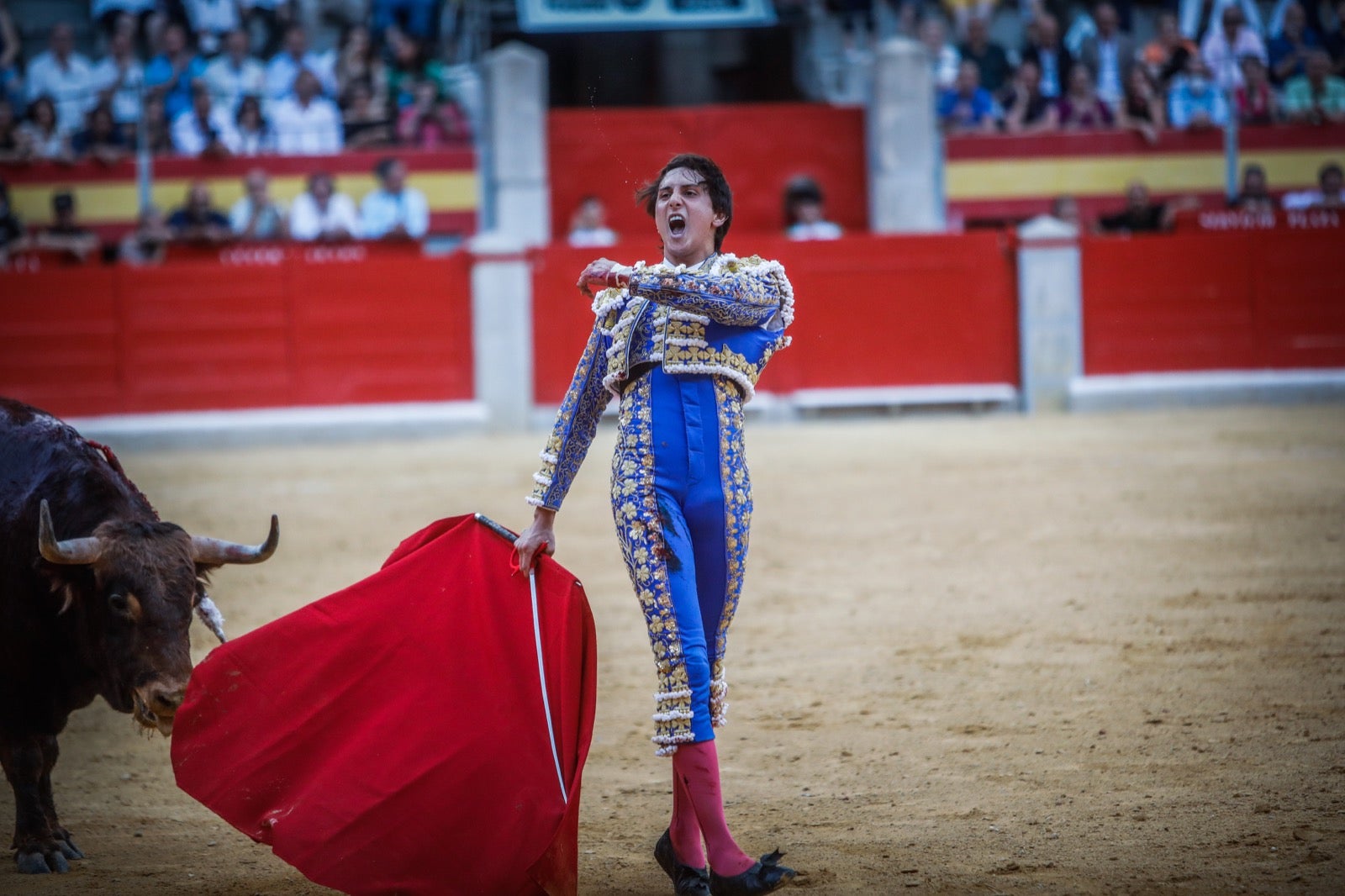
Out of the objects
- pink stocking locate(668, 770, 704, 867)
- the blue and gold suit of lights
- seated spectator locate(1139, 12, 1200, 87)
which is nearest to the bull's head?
the blue and gold suit of lights

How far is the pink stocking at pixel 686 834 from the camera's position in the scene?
8.71ft

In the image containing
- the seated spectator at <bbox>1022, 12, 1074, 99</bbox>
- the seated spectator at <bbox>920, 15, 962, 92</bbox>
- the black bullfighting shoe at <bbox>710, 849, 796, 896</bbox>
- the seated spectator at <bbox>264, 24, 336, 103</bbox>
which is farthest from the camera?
the seated spectator at <bbox>920, 15, 962, 92</bbox>

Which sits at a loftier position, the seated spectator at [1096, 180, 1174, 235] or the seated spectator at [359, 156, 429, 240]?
the seated spectator at [359, 156, 429, 240]

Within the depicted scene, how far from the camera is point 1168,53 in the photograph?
12258 millimetres

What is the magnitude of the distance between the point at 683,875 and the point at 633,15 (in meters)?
10.9

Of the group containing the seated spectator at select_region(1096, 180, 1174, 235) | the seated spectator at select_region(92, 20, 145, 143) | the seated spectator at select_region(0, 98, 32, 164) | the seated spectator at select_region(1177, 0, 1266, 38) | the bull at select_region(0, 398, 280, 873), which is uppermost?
the seated spectator at select_region(1177, 0, 1266, 38)

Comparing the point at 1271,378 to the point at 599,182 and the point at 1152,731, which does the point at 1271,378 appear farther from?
the point at 1152,731

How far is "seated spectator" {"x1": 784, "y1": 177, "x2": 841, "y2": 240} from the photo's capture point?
11078mm

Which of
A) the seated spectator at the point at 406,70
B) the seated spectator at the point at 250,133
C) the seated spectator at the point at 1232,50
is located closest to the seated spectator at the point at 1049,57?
the seated spectator at the point at 1232,50

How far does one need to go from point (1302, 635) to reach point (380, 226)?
8.03 m

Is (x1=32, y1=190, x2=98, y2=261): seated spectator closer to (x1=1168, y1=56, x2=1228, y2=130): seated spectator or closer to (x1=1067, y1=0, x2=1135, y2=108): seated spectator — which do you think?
A: (x1=1067, y1=0, x2=1135, y2=108): seated spectator

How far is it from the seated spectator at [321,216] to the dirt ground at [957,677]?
9.62ft

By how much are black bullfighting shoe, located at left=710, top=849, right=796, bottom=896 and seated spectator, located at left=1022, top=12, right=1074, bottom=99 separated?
10697 millimetres

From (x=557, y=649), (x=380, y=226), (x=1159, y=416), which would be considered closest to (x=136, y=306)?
(x=380, y=226)
